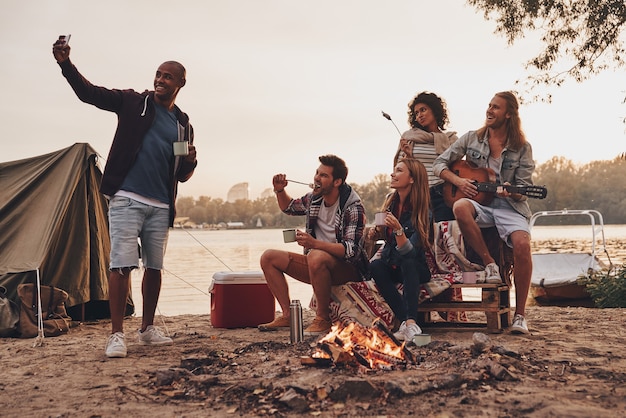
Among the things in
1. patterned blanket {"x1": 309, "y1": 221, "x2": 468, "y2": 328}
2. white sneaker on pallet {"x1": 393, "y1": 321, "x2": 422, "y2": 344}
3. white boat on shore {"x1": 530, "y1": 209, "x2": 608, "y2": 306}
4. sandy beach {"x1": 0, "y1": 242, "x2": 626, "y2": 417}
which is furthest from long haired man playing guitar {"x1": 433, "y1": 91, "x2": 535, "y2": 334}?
white boat on shore {"x1": 530, "y1": 209, "x2": 608, "y2": 306}

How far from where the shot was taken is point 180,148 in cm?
417

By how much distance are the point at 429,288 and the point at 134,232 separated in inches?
81.7

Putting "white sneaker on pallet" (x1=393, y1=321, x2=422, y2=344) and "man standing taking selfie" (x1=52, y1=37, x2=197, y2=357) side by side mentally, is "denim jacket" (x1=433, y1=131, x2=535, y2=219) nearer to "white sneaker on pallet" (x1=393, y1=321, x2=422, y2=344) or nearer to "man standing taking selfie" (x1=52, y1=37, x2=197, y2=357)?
"white sneaker on pallet" (x1=393, y1=321, x2=422, y2=344)

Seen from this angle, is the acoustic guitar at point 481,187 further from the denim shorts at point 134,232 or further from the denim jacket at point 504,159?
the denim shorts at point 134,232

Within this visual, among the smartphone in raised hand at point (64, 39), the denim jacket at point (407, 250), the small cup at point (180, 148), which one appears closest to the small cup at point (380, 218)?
the denim jacket at point (407, 250)

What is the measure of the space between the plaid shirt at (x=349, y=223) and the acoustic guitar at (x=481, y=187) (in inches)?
29.2

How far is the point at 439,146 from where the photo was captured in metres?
5.32

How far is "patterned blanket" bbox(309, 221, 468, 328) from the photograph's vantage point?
16.1 ft

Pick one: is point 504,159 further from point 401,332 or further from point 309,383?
point 309,383

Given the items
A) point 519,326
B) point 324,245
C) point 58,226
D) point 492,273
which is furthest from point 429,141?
point 58,226

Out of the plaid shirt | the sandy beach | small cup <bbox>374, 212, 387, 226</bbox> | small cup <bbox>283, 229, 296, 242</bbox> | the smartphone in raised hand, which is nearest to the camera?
the sandy beach

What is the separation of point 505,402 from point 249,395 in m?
1.09

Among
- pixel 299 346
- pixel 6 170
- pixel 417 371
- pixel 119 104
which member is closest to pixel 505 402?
pixel 417 371

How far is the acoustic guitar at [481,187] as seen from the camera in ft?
16.1
